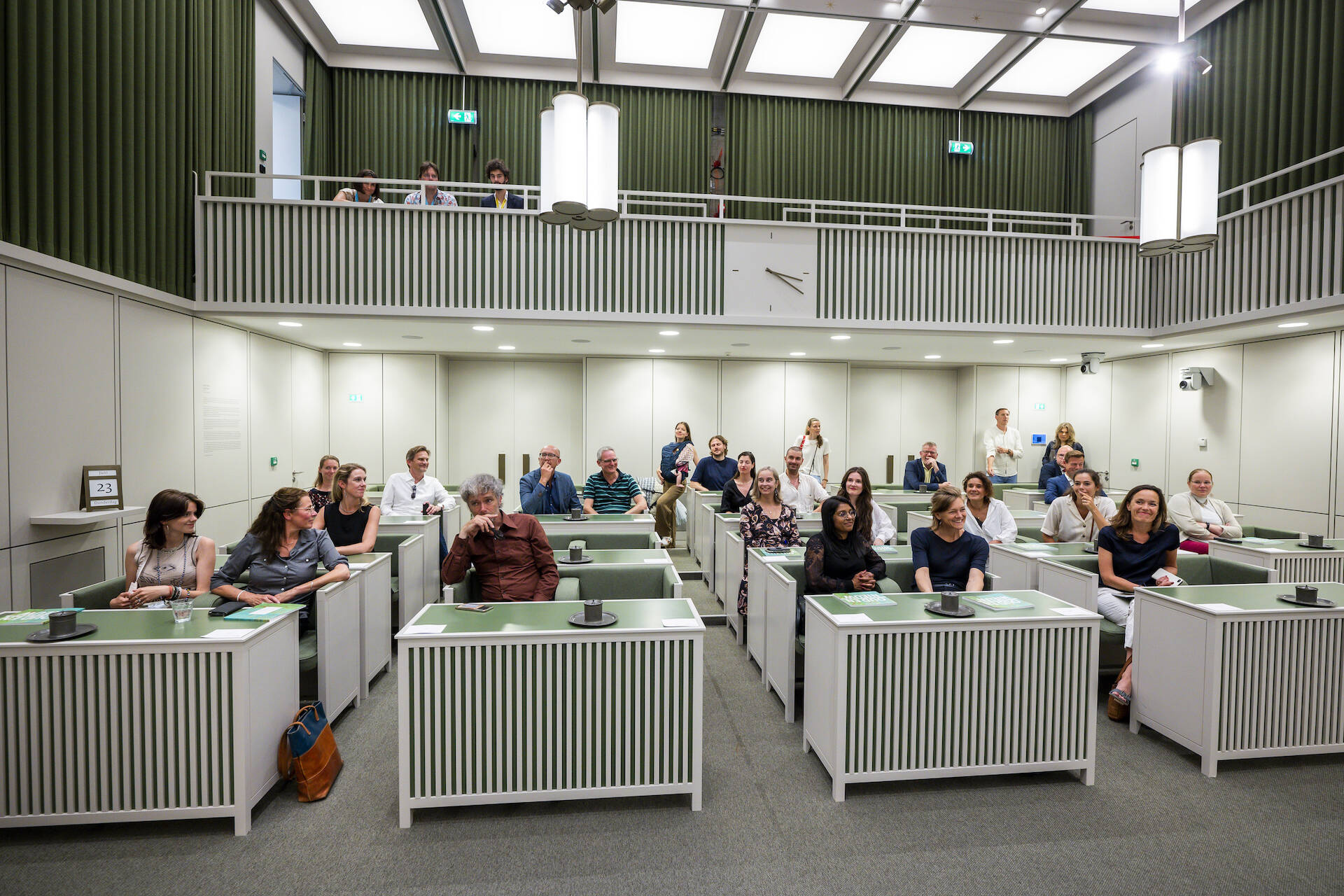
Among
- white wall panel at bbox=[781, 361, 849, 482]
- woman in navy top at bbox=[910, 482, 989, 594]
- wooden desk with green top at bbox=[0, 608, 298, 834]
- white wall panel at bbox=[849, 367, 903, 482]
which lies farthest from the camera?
white wall panel at bbox=[849, 367, 903, 482]

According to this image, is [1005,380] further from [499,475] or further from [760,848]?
[760,848]

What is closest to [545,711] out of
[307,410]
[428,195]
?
[428,195]

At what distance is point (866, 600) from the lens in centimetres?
313

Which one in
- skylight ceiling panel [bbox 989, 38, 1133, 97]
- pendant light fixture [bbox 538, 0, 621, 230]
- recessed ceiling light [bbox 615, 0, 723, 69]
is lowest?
pendant light fixture [bbox 538, 0, 621, 230]

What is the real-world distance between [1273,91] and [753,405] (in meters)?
6.89

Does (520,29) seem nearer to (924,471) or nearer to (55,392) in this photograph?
(55,392)

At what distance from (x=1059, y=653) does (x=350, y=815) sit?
10.6ft

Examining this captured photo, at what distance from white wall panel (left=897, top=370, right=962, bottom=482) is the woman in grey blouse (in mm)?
9027

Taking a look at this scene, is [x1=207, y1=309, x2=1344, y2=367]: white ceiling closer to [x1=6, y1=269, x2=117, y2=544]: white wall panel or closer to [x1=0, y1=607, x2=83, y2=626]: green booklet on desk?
[x1=6, y1=269, x2=117, y2=544]: white wall panel

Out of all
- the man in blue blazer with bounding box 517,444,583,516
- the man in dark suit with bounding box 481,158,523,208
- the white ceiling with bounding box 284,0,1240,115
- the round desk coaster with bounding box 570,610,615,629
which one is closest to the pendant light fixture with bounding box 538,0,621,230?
the round desk coaster with bounding box 570,610,615,629

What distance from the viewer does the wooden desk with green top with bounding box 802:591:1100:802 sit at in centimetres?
280

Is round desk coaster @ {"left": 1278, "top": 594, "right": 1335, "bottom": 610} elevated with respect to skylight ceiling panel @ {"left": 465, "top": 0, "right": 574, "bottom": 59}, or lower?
lower

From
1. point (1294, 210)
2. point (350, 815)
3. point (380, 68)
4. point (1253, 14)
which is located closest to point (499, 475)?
point (380, 68)

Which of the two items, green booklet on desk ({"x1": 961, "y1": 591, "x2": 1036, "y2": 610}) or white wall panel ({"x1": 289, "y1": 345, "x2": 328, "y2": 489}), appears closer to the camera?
green booklet on desk ({"x1": 961, "y1": 591, "x2": 1036, "y2": 610})
